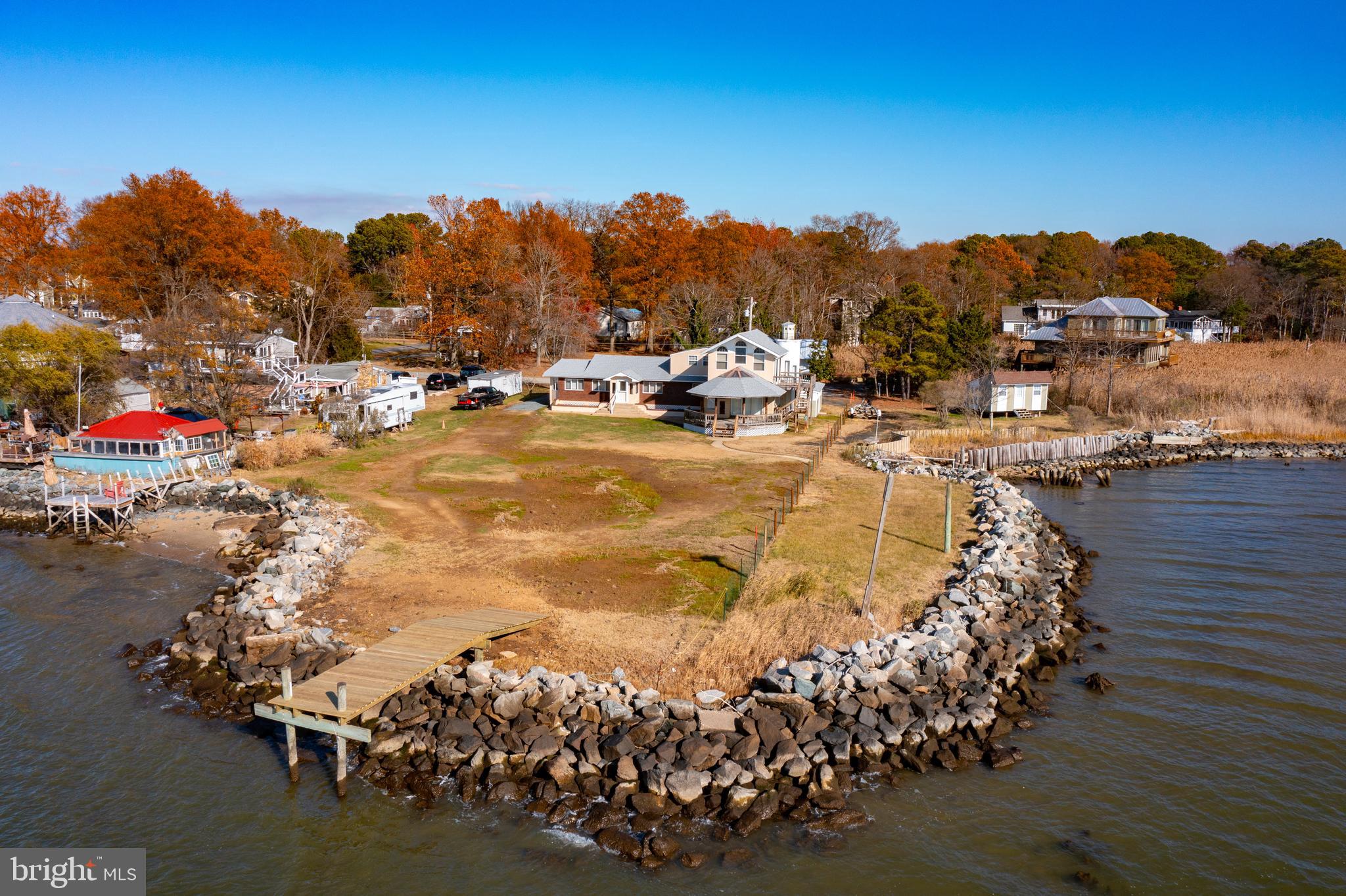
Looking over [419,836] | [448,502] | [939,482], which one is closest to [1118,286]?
[939,482]

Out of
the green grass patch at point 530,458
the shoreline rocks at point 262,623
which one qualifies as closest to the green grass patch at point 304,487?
the shoreline rocks at point 262,623

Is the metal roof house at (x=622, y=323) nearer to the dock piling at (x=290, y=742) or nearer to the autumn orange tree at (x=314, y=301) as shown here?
the autumn orange tree at (x=314, y=301)

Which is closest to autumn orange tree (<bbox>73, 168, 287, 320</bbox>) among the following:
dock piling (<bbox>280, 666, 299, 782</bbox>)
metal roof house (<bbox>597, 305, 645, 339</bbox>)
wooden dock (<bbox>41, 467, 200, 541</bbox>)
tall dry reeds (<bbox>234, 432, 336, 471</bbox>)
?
tall dry reeds (<bbox>234, 432, 336, 471</bbox>)

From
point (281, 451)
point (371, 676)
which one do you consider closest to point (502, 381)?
point (281, 451)

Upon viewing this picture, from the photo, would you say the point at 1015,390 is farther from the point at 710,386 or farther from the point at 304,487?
the point at 304,487

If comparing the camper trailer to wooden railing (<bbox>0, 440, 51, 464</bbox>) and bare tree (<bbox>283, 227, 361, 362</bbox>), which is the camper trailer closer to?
wooden railing (<bbox>0, 440, 51, 464</bbox>)
